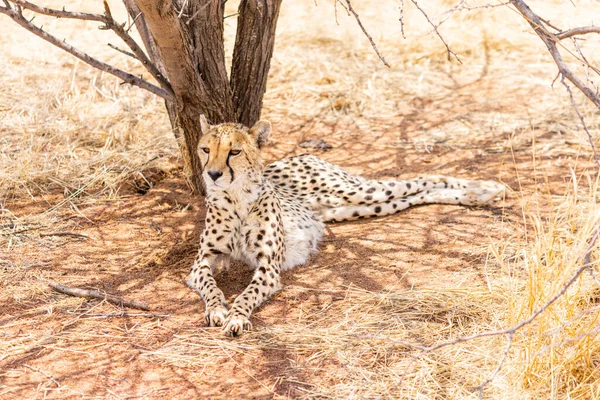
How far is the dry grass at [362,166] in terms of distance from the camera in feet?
8.77

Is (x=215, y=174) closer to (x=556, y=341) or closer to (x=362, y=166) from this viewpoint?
(x=556, y=341)

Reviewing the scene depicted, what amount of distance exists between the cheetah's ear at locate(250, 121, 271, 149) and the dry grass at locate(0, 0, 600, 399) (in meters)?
0.87

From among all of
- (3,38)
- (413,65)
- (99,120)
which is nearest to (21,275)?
(99,120)

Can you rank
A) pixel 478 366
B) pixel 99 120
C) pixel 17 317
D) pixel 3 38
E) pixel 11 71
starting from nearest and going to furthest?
1. pixel 478 366
2. pixel 17 317
3. pixel 99 120
4. pixel 11 71
5. pixel 3 38

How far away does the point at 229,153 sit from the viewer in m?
3.70

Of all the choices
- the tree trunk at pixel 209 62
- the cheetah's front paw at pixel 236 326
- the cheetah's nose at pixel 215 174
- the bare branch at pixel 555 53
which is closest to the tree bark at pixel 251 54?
the tree trunk at pixel 209 62

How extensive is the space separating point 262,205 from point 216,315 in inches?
34.7

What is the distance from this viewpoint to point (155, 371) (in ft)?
9.43

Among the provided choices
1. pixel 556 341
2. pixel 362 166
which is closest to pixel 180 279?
pixel 556 341

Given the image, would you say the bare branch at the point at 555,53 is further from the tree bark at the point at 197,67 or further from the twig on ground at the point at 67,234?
the twig on ground at the point at 67,234

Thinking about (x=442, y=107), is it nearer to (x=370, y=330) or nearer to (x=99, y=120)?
(x=99, y=120)

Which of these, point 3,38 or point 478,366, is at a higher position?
point 3,38

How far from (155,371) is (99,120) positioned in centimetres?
352

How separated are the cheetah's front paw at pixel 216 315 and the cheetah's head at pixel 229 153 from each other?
26.2 inches
